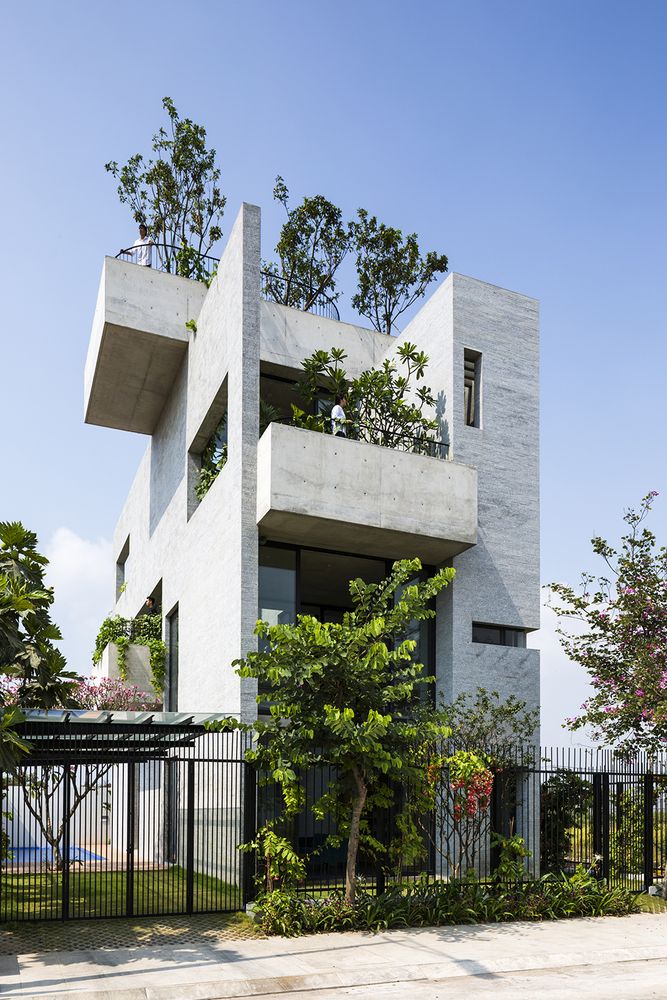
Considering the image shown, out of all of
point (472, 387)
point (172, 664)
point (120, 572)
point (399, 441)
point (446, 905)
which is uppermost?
point (472, 387)

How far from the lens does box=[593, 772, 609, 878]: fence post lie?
1630cm

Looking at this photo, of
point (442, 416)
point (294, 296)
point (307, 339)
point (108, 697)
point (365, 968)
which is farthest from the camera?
point (294, 296)

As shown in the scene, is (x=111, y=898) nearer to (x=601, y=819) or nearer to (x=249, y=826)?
(x=249, y=826)

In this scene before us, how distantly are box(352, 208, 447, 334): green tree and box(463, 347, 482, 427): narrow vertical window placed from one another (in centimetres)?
1631

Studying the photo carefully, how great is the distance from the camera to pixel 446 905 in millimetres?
13977

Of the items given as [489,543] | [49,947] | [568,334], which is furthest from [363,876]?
[568,334]

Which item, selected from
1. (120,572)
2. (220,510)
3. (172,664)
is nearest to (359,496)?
(220,510)

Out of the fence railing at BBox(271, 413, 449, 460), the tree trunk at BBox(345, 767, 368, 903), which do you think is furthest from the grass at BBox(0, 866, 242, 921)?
the fence railing at BBox(271, 413, 449, 460)

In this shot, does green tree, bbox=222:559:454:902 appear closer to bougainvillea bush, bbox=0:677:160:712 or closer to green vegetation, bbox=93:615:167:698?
bougainvillea bush, bbox=0:677:160:712

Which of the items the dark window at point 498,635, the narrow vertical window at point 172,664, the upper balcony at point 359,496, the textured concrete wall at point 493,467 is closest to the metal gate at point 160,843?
the upper balcony at point 359,496

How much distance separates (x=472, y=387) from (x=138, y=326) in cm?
790

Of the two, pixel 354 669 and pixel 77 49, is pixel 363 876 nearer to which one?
pixel 354 669

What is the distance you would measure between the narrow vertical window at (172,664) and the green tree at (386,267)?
1650cm

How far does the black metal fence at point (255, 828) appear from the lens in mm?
13938
